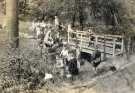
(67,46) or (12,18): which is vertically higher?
(12,18)

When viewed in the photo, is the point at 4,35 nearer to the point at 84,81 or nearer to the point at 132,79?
the point at 84,81

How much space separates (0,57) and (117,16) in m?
4.26

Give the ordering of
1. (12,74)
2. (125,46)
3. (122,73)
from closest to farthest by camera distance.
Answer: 1. (12,74)
2. (122,73)
3. (125,46)

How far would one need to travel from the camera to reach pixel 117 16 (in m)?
12.2

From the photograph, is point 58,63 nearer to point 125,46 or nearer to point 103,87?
point 103,87

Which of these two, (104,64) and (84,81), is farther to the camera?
(104,64)

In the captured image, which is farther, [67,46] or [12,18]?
[12,18]

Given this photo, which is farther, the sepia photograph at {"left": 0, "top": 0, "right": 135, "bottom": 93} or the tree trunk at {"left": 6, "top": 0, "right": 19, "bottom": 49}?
the tree trunk at {"left": 6, "top": 0, "right": 19, "bottom": 49}

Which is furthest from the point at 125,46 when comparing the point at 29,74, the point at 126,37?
the point at 29,74

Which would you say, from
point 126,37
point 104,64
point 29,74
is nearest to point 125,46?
point 126,37

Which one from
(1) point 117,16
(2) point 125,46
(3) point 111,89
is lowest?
(3) point 111,89

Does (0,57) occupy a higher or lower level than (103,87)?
higher

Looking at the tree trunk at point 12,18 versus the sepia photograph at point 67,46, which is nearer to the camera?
the sepia photograph at point 67,46

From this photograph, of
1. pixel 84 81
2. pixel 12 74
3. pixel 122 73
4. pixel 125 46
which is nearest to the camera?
pixel 12 74
